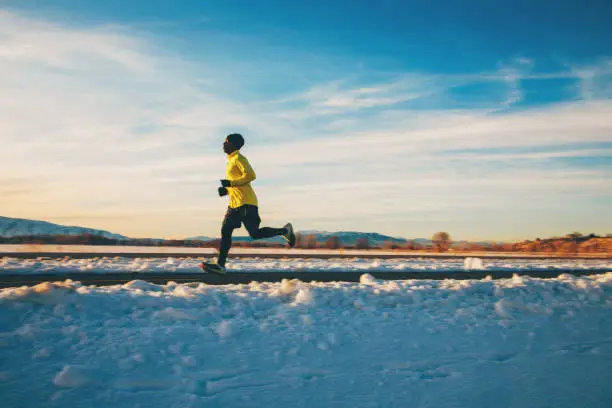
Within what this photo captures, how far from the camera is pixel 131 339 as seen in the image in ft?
12.7

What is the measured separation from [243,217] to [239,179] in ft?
2.30

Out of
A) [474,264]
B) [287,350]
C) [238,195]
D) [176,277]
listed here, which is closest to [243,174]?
[238,195]

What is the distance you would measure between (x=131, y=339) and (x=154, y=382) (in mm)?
683

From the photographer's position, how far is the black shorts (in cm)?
794

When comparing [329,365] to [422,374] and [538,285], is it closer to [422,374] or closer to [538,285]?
[422,374]

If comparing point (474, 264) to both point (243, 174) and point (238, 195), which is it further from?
point (243, 174)

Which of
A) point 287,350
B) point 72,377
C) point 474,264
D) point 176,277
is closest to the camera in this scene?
point 72,377

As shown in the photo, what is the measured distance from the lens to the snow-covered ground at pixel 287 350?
10.8 ft

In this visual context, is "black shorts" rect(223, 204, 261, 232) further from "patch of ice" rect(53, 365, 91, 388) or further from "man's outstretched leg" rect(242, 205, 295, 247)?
"patch of ice" rect(53, 365, 91, 388)

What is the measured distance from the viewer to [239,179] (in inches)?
305

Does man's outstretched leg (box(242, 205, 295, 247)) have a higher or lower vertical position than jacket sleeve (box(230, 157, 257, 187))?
lower

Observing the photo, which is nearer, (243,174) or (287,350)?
(287,350)

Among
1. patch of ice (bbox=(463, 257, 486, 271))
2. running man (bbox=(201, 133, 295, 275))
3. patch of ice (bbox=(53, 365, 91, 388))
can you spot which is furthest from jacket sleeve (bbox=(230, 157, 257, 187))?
patch of ice (bbox=(463, 257, 486, 271))

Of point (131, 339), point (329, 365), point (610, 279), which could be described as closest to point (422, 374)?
point (329, 365)
